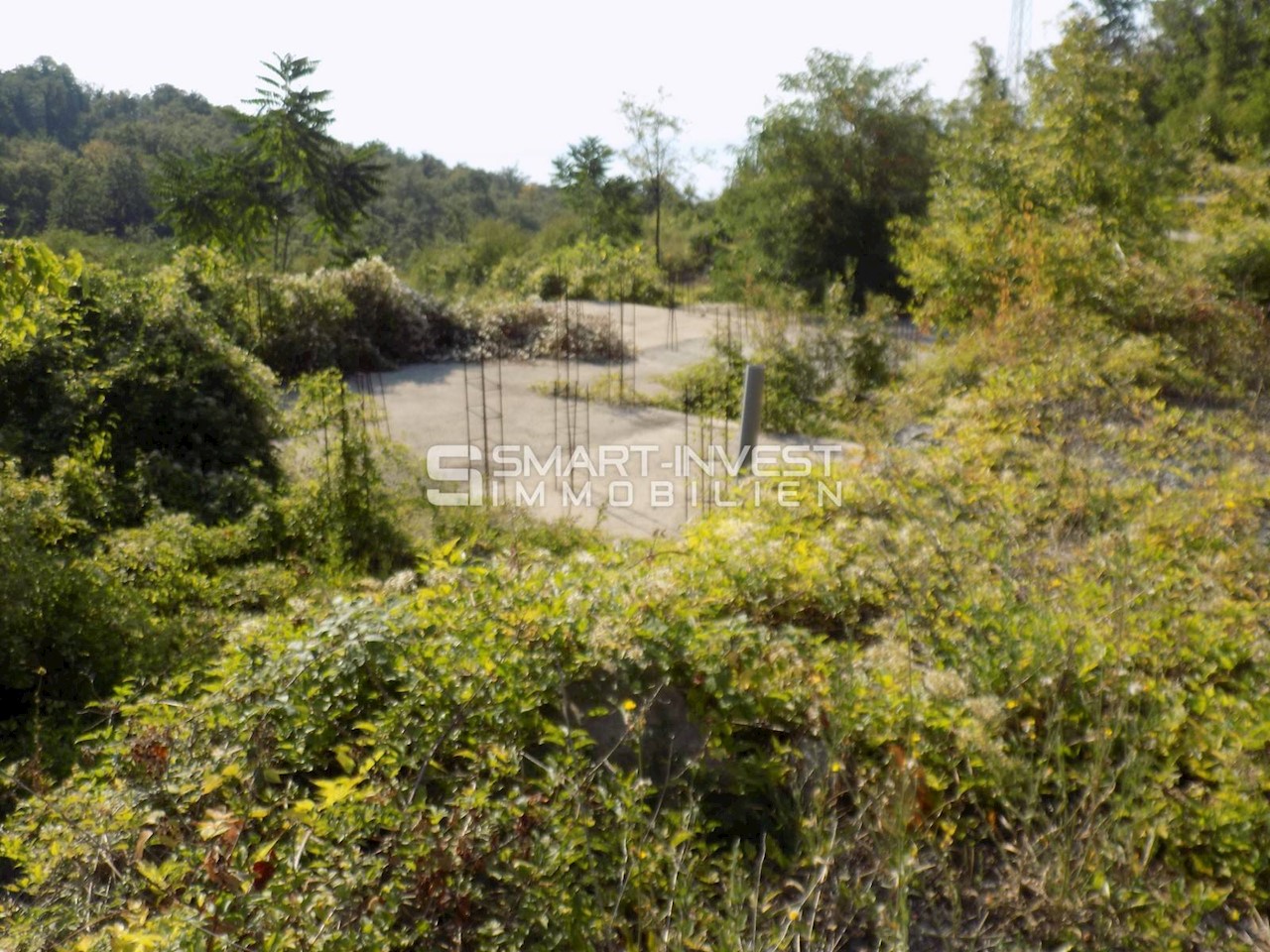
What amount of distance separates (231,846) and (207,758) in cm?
37

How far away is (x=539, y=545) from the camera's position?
491 centimetres

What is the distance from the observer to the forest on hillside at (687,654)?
1998 millimetres

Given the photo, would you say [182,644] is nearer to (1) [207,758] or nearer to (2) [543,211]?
(1) [207,758]

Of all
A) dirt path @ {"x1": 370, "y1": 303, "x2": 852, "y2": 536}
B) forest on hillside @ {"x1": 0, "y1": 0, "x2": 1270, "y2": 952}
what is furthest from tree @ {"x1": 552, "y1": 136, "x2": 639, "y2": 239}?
forest on hillside @ {"x1": 0, "y1": 0, "x2": 1270, "y2": 952}

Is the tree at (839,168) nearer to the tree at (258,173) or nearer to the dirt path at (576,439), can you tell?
the dirt path at (576,439)

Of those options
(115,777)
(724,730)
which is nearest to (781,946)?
(724,730)

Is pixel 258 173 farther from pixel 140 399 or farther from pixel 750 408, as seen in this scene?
pixel 750 408

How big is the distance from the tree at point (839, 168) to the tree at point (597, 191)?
652 centimetres

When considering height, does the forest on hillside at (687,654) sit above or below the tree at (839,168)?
below

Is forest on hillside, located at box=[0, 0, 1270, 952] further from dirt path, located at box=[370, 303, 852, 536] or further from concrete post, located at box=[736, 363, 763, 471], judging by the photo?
concrete post, located at box=[736, 363, 763, 471]

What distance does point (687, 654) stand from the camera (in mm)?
2611

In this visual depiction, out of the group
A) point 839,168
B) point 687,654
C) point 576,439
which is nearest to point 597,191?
point 839,168

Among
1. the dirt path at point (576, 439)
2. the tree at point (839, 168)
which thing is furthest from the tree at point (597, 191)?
the dirt path at point (576, 439)

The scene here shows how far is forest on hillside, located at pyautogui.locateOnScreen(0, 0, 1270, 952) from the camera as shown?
200 cm
